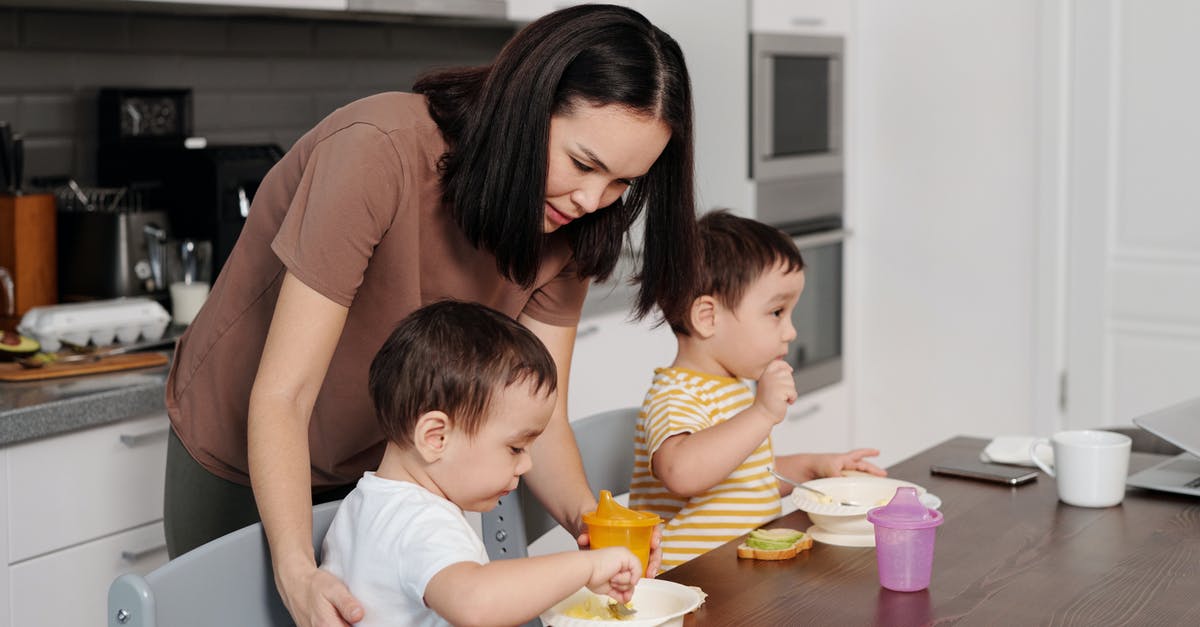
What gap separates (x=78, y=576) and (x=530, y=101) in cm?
122

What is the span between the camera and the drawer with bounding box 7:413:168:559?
2.04 metres

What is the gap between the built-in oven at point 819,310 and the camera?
3887 mm

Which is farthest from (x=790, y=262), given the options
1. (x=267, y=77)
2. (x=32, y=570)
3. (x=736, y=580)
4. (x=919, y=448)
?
(x=919, y=448)

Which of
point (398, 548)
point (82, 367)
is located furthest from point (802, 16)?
point (398, 548)

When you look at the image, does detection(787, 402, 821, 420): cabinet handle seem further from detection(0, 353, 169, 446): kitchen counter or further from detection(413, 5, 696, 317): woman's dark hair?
detection(413, 5, 696, 317): woman's dark hair

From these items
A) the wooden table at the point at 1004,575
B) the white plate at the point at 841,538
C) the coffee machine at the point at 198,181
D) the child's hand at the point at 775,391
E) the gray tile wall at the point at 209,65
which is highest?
the gray tile wall at the point at 209,65

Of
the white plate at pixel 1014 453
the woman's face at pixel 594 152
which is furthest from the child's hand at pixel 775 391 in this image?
the white plate at pixel 1014 453

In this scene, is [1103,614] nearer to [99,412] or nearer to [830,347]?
[99,412]

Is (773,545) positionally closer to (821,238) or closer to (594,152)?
(594,152)

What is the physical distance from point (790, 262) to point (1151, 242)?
2175mm

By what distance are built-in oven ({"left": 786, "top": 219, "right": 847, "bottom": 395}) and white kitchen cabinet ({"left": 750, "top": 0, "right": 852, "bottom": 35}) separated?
0.54 metres

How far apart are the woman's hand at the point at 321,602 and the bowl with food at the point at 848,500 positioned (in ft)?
1.95

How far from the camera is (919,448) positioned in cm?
418

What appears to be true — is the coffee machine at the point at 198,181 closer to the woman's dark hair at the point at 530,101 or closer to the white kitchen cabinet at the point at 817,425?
the woman's dark hair at the point at 530,101
